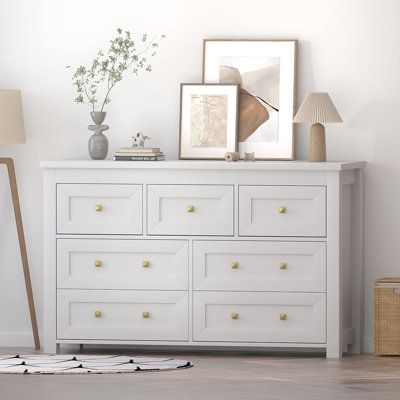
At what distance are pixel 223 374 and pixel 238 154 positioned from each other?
115 cm

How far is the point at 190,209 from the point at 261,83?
32.5 inches

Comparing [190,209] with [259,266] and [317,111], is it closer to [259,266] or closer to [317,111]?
[259,266]

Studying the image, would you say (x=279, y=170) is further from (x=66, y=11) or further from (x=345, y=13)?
(x=66, y=11)

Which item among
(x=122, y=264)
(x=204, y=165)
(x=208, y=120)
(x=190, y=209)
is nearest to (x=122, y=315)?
(x=122, y=264)

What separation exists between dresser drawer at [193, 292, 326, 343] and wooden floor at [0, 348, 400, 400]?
118 millimetres

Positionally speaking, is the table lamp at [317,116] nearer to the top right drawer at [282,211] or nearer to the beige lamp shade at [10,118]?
the top right drawer at [282,211]

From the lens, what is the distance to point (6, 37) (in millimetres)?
6281

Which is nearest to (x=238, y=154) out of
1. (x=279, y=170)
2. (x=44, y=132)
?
(x=279, y=170)

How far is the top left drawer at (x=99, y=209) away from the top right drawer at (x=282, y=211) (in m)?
0.52

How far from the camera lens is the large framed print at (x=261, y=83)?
604cm

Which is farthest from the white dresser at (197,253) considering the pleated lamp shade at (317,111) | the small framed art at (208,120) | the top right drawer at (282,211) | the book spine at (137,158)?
the small framed art at (208,120)

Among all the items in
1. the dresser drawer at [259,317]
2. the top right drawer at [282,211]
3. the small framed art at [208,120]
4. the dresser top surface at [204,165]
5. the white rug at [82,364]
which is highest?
the small framed art at [208,120]

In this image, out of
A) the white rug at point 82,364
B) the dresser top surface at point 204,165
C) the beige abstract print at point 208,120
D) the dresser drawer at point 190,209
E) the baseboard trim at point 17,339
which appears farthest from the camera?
the baseboard trim at point 17,339

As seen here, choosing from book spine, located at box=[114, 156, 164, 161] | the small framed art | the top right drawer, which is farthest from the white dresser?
the small framed art
